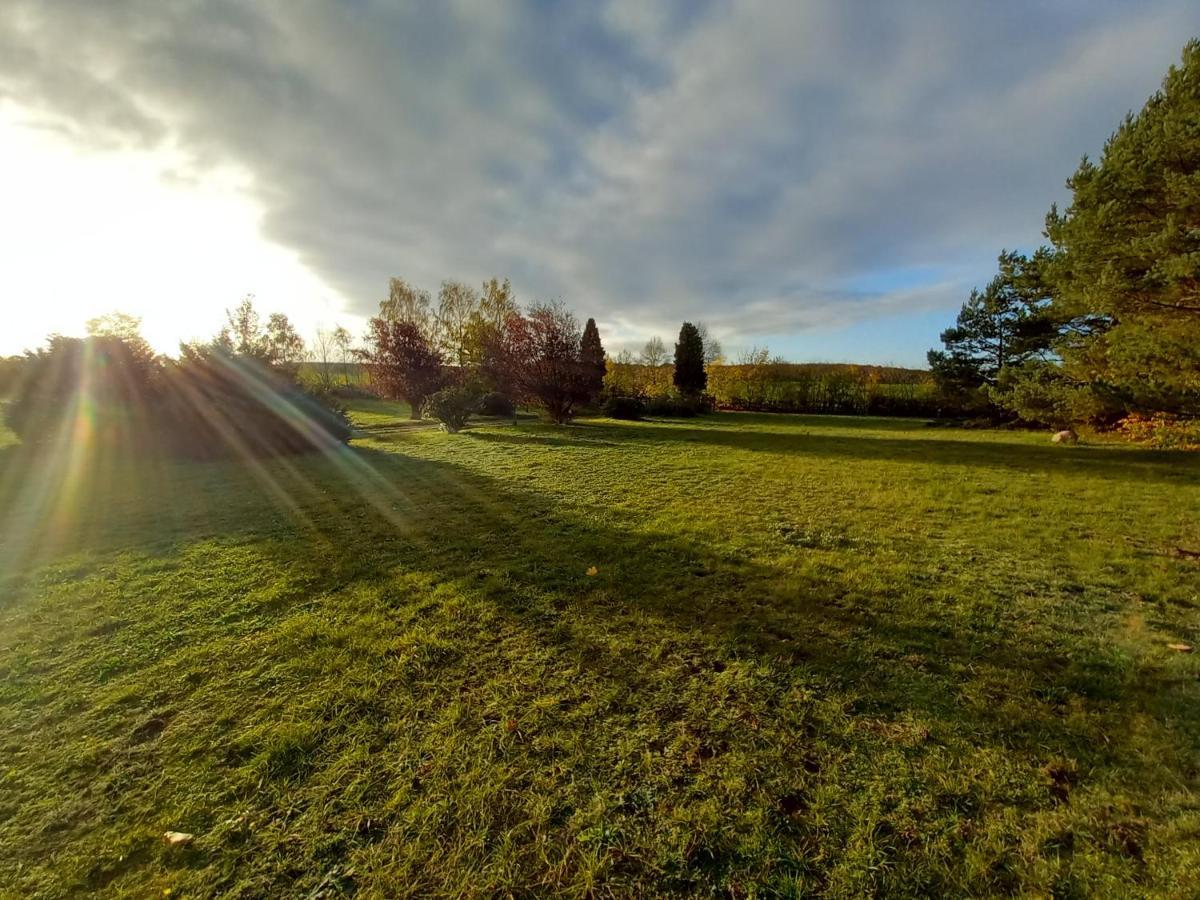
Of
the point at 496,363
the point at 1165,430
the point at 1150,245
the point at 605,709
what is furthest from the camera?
the point at 496,363

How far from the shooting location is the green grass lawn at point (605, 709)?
59.6 inches

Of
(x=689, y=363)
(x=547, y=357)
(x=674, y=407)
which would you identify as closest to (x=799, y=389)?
(x=689, y=363)

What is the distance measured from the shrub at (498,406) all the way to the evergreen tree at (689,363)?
1428 cm

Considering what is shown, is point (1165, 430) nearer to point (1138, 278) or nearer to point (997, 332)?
point (1138, 278)

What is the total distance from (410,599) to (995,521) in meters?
6.29

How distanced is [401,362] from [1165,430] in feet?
77.6

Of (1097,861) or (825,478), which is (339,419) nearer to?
(825,478)

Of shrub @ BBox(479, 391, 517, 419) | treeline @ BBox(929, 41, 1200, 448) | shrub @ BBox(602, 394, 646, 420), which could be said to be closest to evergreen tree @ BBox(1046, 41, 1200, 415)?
treeline @ BBox(929, 41, 1200, 448)

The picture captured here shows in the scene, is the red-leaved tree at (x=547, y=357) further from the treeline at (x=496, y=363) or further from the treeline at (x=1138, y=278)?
the treeline at (x=1138, y=278)

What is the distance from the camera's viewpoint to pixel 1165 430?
7262 mm

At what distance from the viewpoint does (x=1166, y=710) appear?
2164 millimetres

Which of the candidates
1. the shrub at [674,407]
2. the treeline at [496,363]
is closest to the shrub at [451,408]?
the treeline at [496,363]

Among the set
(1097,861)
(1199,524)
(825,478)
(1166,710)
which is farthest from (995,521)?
(1097,861)

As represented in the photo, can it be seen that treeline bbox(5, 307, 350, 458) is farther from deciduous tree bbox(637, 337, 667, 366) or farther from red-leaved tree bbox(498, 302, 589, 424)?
deciduous tree bbox(637, 337, 667, 366)
